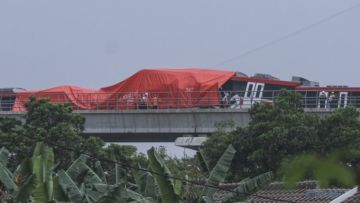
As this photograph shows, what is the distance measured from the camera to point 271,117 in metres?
32.1

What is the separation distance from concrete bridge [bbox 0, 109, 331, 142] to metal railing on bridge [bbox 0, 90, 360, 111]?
2.08ft

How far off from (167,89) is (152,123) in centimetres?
217

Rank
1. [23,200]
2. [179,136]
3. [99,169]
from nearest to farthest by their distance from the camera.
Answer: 1. [23,200]
2. [99,169]
3. [179,136]

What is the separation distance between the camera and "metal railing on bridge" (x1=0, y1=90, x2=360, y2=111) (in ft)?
147

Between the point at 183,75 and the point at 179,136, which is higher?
the point at 183,75

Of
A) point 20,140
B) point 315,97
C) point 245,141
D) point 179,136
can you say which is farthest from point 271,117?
point 179,136

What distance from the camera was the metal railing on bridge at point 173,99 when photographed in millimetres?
44750

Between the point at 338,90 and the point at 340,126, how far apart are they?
14374 mm

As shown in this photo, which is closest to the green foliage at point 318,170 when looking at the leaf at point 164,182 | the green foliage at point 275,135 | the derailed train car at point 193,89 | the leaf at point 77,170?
the leaf at point 164,182

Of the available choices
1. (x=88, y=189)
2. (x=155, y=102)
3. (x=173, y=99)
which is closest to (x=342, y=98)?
(x=173, y=99)

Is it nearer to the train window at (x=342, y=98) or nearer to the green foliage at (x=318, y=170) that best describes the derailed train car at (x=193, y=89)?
the train window at (x=342, y=98)

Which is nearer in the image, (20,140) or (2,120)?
(20,140)

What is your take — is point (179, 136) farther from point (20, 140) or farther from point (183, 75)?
point (20, 140)

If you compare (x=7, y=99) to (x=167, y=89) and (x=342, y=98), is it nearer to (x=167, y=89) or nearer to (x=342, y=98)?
(x=167, y=89)
